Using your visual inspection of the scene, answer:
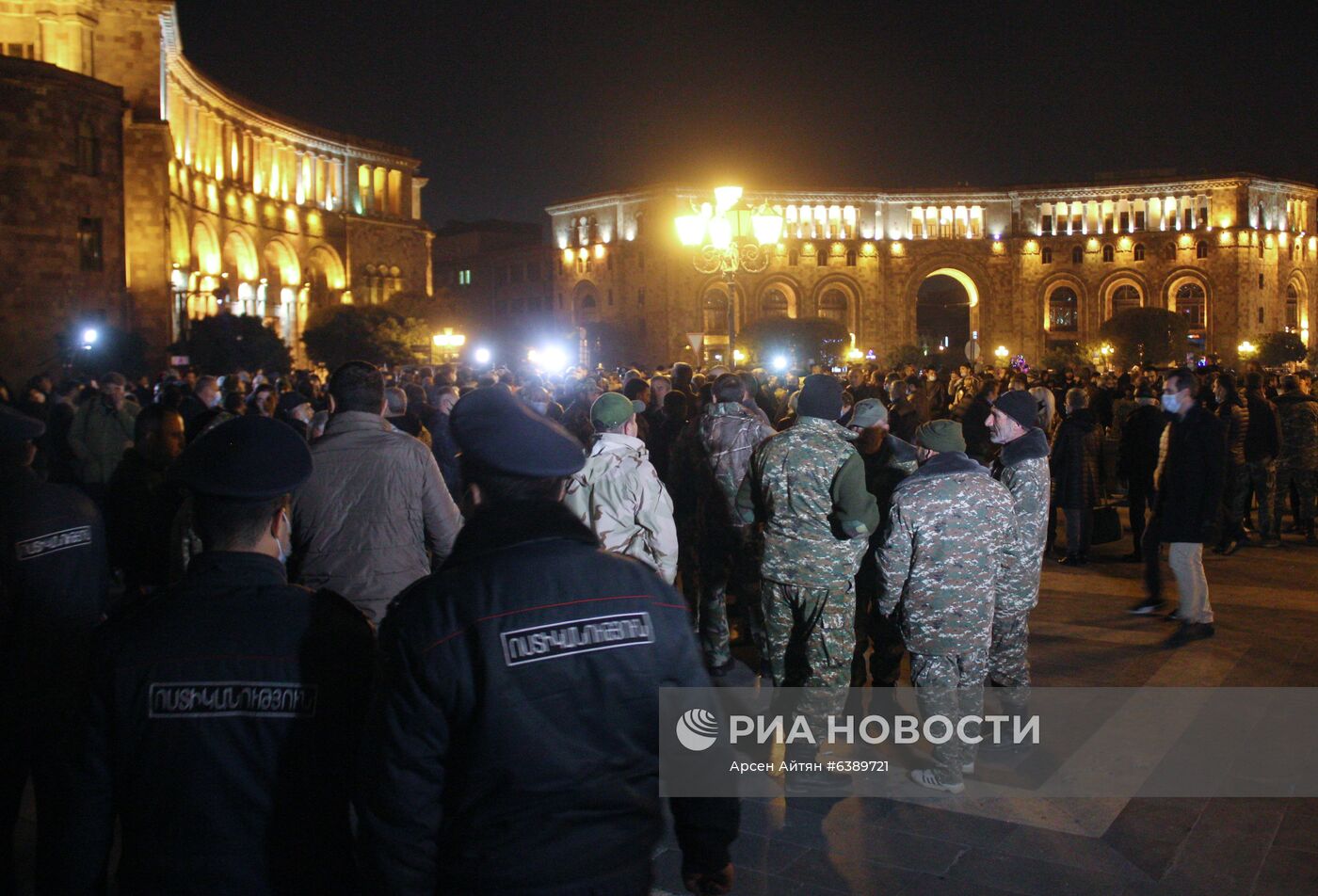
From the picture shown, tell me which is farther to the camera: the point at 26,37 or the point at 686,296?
the point at 686,296

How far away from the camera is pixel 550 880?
87.1 inches

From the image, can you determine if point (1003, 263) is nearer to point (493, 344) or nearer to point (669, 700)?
point (493, 344)

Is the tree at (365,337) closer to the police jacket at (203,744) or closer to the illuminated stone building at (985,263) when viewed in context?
the illuminated stone building at (985,263)

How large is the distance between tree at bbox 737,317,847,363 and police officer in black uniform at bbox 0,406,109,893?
5842 cm

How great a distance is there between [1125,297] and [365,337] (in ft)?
170

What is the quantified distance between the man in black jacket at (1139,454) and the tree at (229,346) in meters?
25.0

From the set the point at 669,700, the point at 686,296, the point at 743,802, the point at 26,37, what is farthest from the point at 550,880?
the point at 686,296

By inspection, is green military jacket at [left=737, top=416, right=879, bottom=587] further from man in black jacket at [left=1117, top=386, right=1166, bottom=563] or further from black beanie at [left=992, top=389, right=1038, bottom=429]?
man in black jacket at [left=1117, top=386, right=1166, bottom=563]

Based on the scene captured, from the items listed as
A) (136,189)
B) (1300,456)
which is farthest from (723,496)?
(136,189)

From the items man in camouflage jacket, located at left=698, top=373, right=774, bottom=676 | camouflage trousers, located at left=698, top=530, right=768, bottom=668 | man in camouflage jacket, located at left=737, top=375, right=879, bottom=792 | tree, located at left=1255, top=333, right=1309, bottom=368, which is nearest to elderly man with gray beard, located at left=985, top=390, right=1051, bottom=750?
man in camouflage jacket, located at left=737, top=375, right=879, bottom=792

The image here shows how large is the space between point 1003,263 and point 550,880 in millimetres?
78509

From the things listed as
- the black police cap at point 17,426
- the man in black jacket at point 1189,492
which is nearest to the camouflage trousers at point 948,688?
the man in black jacket at point 1189,492

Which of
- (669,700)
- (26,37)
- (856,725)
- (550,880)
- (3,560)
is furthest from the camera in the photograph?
(26,37)

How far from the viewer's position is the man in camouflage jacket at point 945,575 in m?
5.11
